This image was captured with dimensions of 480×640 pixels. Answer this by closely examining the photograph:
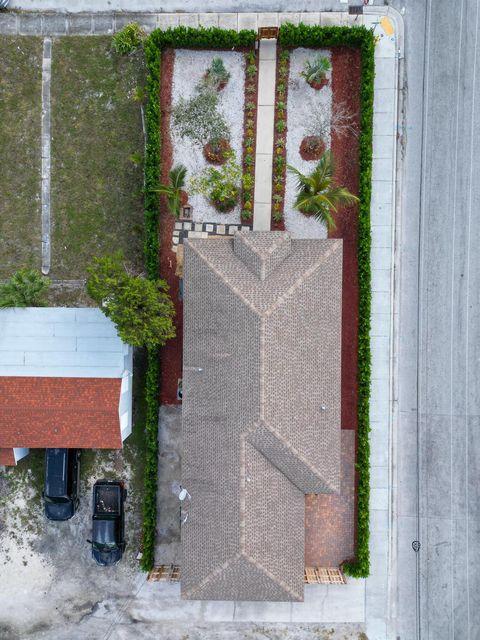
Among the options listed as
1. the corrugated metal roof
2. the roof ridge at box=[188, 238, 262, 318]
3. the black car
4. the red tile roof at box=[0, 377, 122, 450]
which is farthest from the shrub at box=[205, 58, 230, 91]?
the black car

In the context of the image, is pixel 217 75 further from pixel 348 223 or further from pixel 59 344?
pixel 59 344

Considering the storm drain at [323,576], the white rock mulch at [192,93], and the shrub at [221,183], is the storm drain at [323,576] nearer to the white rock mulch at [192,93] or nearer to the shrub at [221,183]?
the white rock mulch at [192,93]

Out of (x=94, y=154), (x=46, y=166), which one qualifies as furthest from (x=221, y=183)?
(x=46, y=166)

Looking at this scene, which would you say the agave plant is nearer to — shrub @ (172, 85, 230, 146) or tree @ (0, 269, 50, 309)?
shrub @ (172, 85, 230, 146)

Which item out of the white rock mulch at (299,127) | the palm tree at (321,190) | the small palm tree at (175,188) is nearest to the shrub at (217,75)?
the white rock mulch at (299,127)

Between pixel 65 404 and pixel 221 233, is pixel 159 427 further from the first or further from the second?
pixel 221 233
